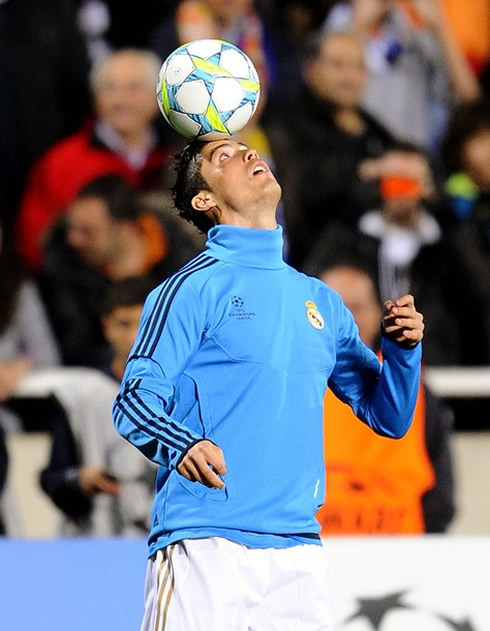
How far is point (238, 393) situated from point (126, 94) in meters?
3.88

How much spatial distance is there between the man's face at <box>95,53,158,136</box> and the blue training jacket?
11.9 ft

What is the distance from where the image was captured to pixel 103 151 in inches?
272

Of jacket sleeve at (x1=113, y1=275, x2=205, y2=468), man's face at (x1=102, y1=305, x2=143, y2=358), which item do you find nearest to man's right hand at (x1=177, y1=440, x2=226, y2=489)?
jacket sleeve at (x1=113, y1=275, x2=205, y2=468)

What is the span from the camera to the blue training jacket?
3152 mm

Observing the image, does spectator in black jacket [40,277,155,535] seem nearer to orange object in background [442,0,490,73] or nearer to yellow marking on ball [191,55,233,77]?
yellow marking on ball [191,55,233,77]

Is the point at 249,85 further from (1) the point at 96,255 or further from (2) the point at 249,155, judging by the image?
(1) the point at 96,255

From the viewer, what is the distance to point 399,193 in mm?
6652

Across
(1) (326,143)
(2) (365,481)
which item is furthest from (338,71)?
(2) (365,481)

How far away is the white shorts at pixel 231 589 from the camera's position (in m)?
3.13

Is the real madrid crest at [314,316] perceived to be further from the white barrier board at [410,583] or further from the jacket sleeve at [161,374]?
the white barrier board at [410,583]

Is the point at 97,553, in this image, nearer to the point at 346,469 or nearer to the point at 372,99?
the point at 346,469

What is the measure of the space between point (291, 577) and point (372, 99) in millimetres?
4561

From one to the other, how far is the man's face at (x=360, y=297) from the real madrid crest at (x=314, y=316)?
196 cm

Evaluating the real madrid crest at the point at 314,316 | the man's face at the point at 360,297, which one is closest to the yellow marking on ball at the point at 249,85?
the real madrid crest at the point at 314,316
